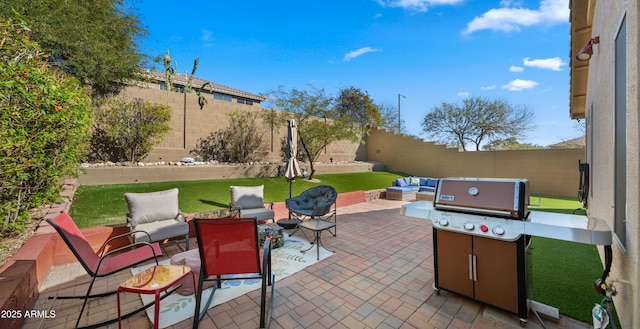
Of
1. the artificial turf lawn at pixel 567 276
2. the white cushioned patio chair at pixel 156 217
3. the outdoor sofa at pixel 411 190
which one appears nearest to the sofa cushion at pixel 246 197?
the white cushioned patio chair at pixel 156 217

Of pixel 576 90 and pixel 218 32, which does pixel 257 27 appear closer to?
pixel 218 32

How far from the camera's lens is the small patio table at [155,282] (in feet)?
6.63

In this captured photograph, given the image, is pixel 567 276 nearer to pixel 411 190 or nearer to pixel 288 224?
pixel 288 224

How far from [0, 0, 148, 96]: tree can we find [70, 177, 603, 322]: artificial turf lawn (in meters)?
3.59

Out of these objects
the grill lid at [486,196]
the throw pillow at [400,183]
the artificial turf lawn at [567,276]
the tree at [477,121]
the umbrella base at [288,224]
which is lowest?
the artificial turf lawn at [567,276]

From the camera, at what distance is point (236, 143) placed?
1036 cm

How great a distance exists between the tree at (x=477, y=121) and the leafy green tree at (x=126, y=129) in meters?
20.2

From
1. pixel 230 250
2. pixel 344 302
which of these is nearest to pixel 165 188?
pixel 230 250

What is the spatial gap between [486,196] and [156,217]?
4.98 metres

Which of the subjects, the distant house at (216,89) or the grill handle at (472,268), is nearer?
the grill handle at (472,268)

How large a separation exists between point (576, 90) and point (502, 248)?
27.1ft

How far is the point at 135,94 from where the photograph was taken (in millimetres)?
8180

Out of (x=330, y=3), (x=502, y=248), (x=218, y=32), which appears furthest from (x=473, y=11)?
(x=218, y=32)

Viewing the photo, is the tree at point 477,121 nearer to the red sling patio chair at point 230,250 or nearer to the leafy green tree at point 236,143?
the leafy green tree at point 236,143
